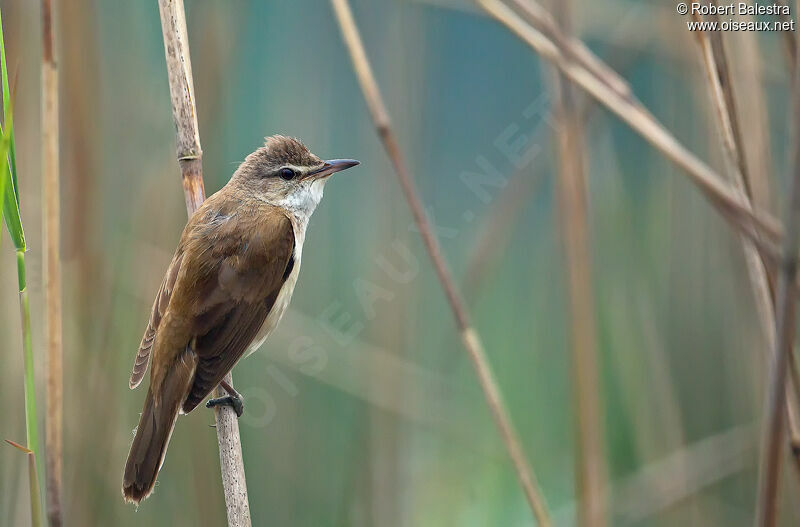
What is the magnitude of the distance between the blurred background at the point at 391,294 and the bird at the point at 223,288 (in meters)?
0.21

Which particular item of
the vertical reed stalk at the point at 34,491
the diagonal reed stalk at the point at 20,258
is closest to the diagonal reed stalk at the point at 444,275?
the diagonal reed stalk at the point at 20,258

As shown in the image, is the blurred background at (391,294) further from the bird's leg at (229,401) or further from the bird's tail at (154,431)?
the bird's tail at (154,431)

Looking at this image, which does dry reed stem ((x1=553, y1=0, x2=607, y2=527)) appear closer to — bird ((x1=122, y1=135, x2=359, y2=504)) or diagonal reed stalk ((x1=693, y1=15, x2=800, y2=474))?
diagonal reed stalk ((x1=693, y1=15, x2=800, y2=474))

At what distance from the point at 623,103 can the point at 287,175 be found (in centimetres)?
155

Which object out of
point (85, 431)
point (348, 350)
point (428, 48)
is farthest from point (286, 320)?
point (428, 48)

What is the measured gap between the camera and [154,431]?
7.32 ft

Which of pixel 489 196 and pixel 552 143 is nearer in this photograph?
pixel 552 143

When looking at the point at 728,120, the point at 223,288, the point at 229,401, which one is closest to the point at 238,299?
the point at 223,288

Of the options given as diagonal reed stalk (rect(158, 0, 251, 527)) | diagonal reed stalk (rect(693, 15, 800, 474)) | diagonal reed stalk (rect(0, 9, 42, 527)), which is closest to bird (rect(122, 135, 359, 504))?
diagonal reed stalk (rect(158, 0, 251, 527))

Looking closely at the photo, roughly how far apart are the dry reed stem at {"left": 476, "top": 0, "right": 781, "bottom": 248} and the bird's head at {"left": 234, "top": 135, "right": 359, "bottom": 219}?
3.86ft

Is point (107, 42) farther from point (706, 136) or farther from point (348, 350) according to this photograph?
point (706, 136)

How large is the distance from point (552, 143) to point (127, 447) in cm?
181

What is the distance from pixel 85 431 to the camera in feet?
8.80

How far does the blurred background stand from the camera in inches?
108
